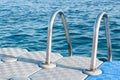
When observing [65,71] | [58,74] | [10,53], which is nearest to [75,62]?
[65,71]

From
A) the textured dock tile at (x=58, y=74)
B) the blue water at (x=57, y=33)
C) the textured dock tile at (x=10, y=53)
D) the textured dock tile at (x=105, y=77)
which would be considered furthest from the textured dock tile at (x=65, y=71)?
the blue water at (x=57, y=33)

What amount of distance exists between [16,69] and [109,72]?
148 cm

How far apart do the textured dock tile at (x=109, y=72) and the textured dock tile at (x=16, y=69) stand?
970 millimetres

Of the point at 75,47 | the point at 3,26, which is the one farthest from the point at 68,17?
the point at 75,47

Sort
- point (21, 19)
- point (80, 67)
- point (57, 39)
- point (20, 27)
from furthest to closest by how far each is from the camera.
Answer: point (21, 19), point (20, 27), point (57, 39), point (80, 67)

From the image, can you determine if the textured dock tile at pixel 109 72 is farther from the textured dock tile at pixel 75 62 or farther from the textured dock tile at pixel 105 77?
the textured dock tile at pixel 75 62

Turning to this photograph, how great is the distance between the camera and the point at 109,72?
470 centimetres

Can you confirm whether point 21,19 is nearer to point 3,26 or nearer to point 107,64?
point 3,26

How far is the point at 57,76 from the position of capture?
4559 millimetres

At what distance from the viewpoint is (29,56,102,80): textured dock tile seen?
4504 millimetres

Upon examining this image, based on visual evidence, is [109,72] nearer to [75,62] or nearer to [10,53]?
[75,62]

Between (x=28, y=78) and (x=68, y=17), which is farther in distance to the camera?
(x=68, y=17)

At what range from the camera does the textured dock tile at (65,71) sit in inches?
177

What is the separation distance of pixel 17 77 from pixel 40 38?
6.72 metres
